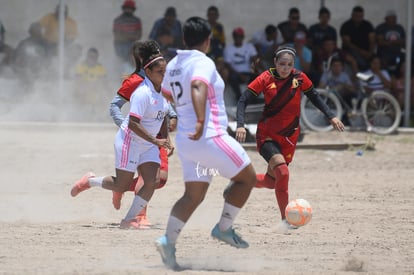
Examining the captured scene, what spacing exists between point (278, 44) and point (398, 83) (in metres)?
2.47

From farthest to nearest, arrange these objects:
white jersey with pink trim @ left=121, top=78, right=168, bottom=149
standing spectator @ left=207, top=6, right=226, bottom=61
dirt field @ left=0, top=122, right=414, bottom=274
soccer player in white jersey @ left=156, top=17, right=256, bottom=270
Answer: standing spectator @ left=207, top=6, right=226, bottom=61 < white jersey with pink trim @ left=121, top=78, right=168, bottom=149 < dirt field @ left=0, top=122, right=414, bottom=274 < soccer player in white jersey @ left=156, top=17, right=256, bottom=270

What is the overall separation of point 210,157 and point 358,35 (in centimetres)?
1228

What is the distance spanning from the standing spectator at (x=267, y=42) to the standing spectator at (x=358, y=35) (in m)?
1.32

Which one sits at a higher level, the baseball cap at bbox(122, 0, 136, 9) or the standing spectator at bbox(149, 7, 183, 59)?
the baseball cap at bbox(122, 0, 136, 9)

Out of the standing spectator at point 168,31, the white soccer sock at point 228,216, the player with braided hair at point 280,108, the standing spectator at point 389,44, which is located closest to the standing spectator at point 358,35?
the standing spectator at point 389,44

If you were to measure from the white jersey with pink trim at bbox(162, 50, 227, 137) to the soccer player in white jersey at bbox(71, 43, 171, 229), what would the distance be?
1.44 metres

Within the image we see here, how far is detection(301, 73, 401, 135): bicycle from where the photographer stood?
16.9 meters

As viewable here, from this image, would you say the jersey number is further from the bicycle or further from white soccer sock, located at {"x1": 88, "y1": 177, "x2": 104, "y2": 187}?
the bicycle

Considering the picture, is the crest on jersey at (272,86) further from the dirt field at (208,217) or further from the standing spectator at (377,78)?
the standing spectator at (377,78)

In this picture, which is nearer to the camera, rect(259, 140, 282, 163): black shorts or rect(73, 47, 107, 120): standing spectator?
rect(259, 140, 282, 163): black shorts

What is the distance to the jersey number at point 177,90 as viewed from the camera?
22.0ft

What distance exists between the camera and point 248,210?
1045cm

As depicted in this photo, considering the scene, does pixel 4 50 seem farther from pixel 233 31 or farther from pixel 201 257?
pixel 201 257

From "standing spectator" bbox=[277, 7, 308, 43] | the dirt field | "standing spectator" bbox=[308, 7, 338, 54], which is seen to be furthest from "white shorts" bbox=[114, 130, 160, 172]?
"standing spectator" bbox=[308, 7, 338, 54]
